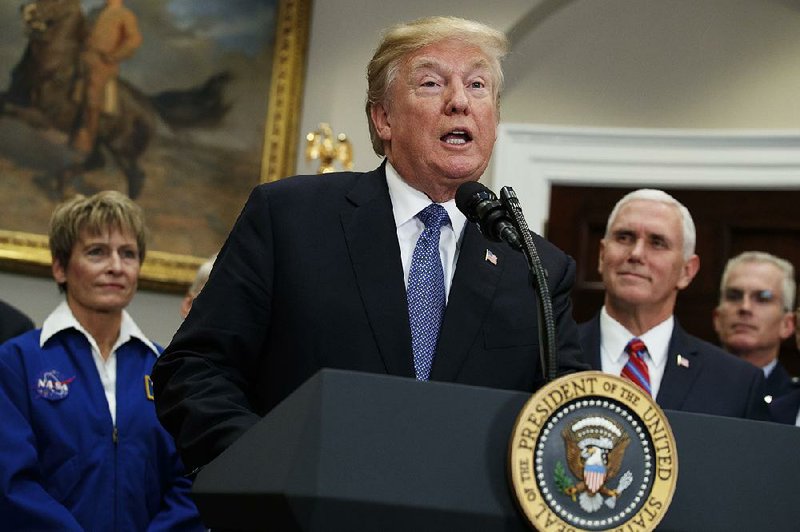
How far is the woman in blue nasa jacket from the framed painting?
1.63 m

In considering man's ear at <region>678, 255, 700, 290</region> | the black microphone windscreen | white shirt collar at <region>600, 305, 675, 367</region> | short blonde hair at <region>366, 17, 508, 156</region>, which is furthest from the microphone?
man's ear at <region>678, 255, 700, 290</region>

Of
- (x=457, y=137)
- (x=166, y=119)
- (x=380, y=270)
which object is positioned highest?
(x=166, y=119)

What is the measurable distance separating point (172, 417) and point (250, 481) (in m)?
0.50

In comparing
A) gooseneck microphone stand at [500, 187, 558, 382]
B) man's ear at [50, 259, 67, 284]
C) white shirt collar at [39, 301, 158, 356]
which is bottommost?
white shirt collar at [39, 301, 158, 356]

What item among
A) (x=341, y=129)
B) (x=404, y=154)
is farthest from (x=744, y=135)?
(x=404, y=154)

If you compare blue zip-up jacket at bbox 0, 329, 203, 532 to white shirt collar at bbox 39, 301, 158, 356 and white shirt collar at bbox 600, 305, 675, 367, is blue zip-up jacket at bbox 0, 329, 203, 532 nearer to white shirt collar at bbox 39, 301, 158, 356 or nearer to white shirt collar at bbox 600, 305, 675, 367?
white shirt collar at bbox 39, 301, 158, 356

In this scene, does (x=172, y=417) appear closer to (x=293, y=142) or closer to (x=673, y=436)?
(x=673, y=436)

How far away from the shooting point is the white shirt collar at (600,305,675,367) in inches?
165

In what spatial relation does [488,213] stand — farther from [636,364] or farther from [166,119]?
[166,119]

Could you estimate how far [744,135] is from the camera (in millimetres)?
6176

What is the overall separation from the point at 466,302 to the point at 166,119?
4.00 metres

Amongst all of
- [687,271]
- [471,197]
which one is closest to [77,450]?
[471,197]

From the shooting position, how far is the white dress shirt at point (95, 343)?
12.6ft

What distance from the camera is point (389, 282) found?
89.3 inches
